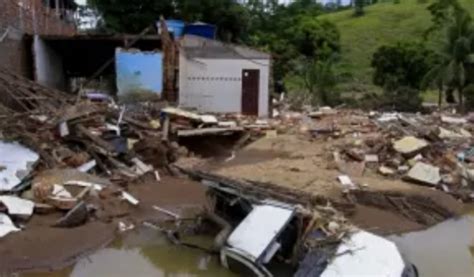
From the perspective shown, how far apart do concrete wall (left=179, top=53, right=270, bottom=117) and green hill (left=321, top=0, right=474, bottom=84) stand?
2708cm

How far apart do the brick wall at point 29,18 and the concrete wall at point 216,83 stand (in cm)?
566

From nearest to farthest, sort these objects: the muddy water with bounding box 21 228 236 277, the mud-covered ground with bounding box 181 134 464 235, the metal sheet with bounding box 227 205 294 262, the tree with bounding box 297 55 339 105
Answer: the metal sheet with bounding box 227 205 294 262 < the muddy water with bounding box 21 228 236 277 < the mud-covered ground with bounding box 181 134 464 235 < the tree with bounding box 297 55 339 105

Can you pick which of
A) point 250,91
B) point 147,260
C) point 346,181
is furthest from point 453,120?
point 147,260

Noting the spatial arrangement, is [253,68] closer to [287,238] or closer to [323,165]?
[323,165]

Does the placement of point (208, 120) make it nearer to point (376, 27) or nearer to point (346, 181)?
point (346, 181)

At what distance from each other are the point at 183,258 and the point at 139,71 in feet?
43.3

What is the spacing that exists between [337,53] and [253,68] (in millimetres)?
26203

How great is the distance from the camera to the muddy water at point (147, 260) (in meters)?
9.57

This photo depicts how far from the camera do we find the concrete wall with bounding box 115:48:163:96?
73.7 ft

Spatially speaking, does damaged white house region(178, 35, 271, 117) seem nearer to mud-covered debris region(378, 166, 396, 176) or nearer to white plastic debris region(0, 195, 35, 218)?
mud-covered debris region(378, 166, 396, 176)

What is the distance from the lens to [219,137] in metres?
19.0

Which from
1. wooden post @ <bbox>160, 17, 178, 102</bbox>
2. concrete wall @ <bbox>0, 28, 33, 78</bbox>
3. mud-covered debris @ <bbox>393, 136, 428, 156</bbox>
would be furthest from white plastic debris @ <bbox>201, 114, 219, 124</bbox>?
concrete wall @ <bbox>0, 28, 33, 78</bbox>

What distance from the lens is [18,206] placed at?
11.1m

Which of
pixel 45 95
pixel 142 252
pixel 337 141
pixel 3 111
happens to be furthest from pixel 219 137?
pixel 142 252
